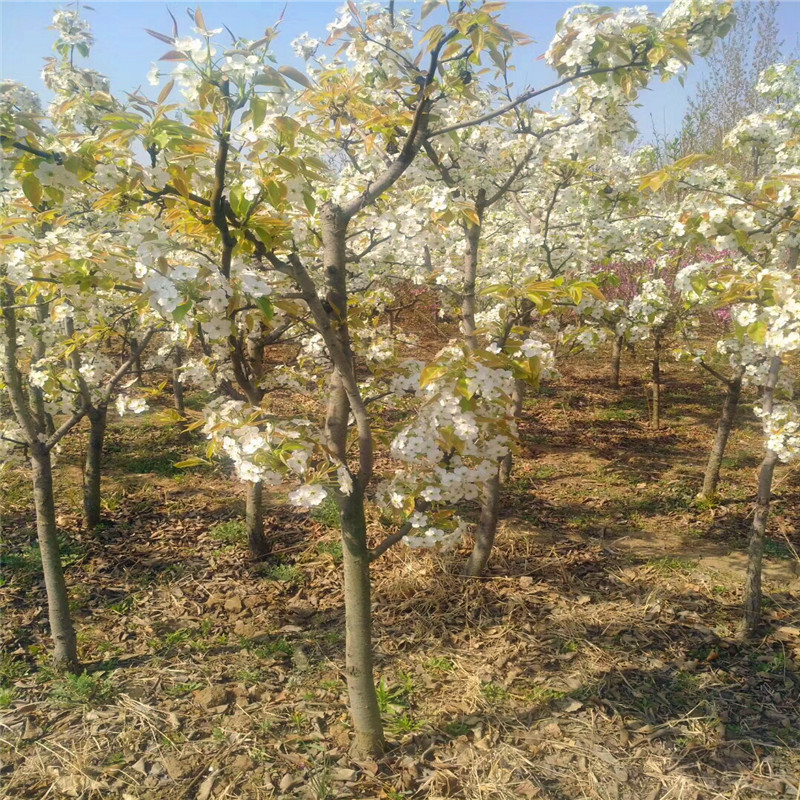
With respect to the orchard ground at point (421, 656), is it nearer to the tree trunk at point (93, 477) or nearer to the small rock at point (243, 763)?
the small rock at point (243, 763)

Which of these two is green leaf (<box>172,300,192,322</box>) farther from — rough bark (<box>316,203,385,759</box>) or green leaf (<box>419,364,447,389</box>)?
green leaf (<box>419,364,447,389</box>)

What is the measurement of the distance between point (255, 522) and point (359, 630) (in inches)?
80.0

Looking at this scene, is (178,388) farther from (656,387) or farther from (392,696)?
(656,387)

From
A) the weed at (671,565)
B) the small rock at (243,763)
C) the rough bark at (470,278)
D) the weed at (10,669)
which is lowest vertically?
the small rock at (243,763)

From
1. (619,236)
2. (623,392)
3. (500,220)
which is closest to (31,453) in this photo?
(619,236)

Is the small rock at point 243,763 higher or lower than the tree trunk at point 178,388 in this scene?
lower

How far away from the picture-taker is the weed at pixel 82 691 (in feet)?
9.55

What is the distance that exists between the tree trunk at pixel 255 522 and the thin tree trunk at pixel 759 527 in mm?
3246

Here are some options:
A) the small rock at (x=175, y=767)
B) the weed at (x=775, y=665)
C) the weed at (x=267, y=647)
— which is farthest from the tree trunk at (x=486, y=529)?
the small rock at (x=175, y=767)

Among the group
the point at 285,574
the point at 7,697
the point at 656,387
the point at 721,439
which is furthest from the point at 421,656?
the point at 656,387

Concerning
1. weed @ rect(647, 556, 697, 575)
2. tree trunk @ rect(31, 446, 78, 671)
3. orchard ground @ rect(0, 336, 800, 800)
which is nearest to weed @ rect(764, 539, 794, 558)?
orchard ground @ rect(0, 336, 800, 800)

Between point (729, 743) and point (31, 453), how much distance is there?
3.77 metres

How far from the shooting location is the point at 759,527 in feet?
10.9

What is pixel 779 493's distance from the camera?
5504mm
